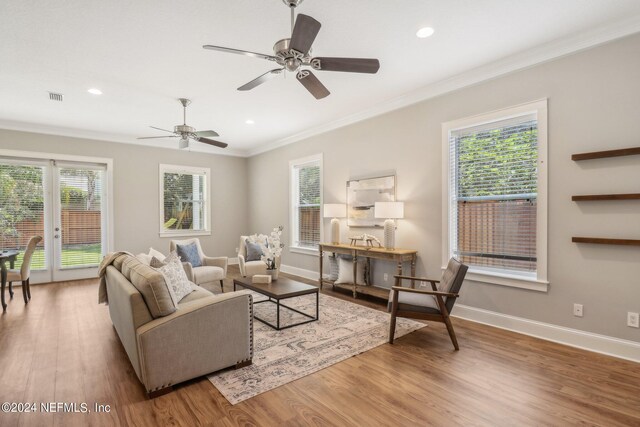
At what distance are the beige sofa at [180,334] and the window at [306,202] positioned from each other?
11.9 feet

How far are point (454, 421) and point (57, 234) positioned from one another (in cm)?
698

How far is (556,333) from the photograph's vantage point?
3111mm

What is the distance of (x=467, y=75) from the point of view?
3695mm

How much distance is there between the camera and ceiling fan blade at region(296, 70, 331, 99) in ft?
8.44

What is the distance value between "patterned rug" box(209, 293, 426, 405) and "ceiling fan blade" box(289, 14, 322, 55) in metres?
2.46

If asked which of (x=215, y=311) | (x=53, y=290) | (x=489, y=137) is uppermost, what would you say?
(x=489, y=137)

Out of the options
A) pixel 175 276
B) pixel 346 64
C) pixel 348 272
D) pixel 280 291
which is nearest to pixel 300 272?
pixel 348 272

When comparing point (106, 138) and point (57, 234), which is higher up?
point (106, 138)

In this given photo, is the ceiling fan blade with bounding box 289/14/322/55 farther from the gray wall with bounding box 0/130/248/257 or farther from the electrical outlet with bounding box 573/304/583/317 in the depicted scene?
the gray wall with bounding box 0/130/248/257

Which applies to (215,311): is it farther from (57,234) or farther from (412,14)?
(57,234)

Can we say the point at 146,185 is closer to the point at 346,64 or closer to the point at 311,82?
the point at 311,82

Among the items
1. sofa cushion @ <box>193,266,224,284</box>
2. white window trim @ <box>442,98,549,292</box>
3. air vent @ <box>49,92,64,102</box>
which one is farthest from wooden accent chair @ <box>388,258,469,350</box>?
air vent @ <box>49,92,64,102</box>

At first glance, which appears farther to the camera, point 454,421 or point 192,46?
point 192,46

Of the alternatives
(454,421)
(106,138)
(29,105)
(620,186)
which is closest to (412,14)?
(620,186)
